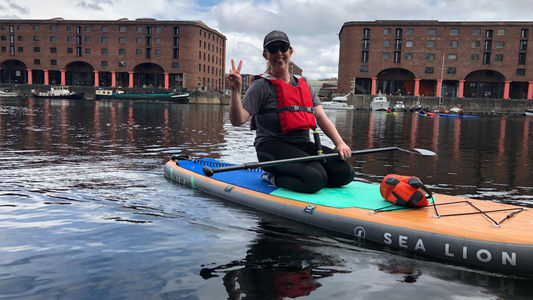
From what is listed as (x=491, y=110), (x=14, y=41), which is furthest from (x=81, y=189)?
(x=14, y=41)

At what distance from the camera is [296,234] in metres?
5.05

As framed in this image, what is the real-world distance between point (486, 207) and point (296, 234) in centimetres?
234

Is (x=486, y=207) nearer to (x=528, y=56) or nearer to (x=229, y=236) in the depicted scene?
(x=229, y=236)

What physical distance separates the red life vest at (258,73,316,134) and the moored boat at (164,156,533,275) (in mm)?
976

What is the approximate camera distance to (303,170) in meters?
5.53

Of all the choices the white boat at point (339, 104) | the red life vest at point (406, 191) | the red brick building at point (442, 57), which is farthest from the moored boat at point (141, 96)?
the red life vest at point (406, 191)

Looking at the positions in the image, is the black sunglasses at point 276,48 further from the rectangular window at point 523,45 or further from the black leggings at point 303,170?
the rectangular window at point 523,45

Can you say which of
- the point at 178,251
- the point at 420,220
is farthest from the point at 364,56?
the point at 178,251

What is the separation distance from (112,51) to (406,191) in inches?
3188

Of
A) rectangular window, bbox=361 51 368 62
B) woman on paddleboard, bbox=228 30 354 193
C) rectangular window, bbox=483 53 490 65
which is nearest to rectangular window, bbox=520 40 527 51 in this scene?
rectangular window, bbox=483 53 490 65

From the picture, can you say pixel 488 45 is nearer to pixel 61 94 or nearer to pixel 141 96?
pixel 141 96

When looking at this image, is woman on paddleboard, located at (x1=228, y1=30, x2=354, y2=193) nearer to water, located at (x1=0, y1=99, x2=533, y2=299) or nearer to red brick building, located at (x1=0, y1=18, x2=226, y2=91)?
water, located at (x1=0, y1=99, x2=533, y2=299)

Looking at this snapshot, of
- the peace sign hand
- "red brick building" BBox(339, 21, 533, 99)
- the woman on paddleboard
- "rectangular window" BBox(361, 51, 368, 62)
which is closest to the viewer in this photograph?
the peace sign hand

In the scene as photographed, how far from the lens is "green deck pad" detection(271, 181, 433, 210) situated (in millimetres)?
5215
